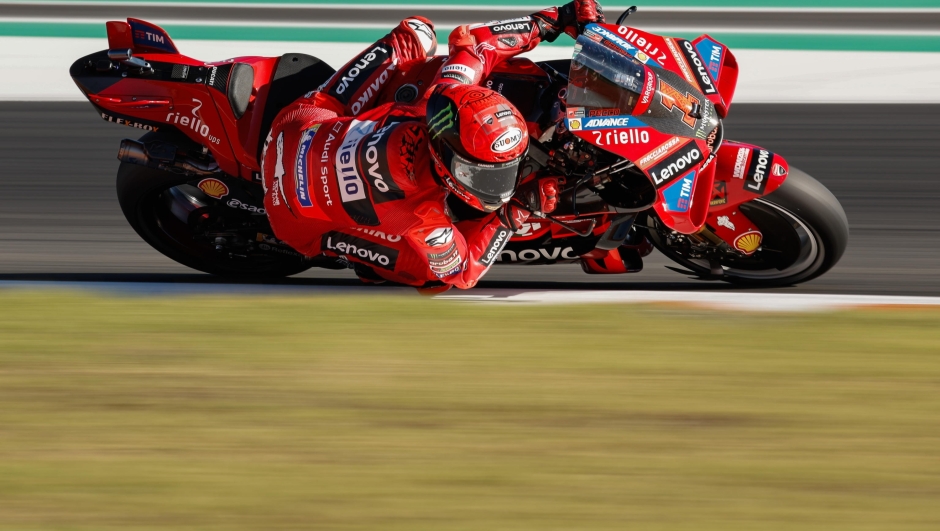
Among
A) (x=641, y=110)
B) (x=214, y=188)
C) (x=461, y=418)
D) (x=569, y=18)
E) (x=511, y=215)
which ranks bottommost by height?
(x=461, y=418)

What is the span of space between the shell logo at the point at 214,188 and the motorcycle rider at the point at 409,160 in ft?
1.88

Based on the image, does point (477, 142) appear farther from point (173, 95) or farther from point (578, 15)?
point (173, 95)

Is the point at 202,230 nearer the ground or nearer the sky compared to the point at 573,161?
nearer the ground

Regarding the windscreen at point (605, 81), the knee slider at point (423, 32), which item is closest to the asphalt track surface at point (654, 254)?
the knee slider at point (423, 32)

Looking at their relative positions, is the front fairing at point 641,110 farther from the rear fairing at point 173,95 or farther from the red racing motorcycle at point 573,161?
the rear fairing at point 173,95

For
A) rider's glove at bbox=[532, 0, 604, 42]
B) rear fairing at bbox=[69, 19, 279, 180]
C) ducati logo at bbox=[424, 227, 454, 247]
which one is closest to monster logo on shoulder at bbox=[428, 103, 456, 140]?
ducati logo at bbox=[424, 227, 454, 247]

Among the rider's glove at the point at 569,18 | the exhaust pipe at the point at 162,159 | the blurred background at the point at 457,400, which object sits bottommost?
the blurred background at the point at 457,400

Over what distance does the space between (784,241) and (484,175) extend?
1.74m

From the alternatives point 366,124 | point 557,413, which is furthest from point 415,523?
point 366,124

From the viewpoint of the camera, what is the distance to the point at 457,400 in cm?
400

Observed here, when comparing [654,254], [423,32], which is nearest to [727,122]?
[654,254]

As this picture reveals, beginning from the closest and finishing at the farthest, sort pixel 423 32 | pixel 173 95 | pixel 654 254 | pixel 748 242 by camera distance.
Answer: pixel 173 95
pixel 423 32
pixel 748 242
pixel 654 254

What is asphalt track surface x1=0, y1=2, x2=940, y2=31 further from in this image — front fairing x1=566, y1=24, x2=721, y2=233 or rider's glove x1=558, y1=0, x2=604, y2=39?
front fairing x1=566, y1=24, x2=721, y2=233

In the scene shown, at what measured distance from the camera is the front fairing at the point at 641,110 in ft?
13.4
